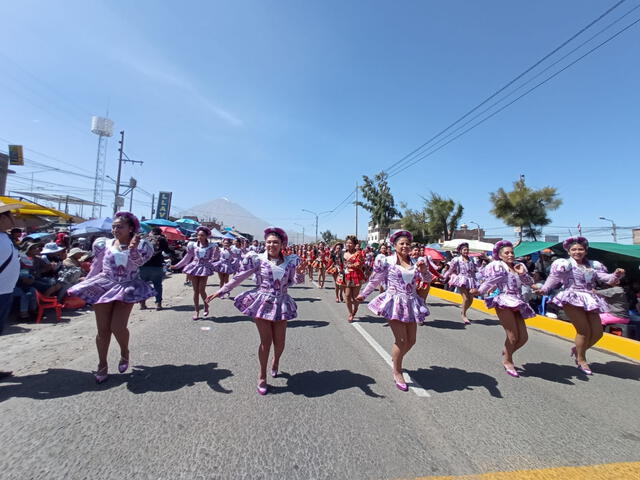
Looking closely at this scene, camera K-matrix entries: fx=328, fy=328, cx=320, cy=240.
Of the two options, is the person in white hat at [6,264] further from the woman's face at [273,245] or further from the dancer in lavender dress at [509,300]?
the dancer in lavender dress at [509,300]

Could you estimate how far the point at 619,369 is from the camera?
17.5ft

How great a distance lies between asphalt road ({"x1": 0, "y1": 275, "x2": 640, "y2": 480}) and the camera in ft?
8.26

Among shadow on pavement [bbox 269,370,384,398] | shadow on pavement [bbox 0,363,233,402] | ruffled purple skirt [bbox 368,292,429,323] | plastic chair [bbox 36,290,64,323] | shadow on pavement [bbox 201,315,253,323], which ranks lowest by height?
shadow on pavement [bbox 269,370,384,398]

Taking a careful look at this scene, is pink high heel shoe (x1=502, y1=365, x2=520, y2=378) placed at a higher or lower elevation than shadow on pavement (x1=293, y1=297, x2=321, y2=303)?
lower

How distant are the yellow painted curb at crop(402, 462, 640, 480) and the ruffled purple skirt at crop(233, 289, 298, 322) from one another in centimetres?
204

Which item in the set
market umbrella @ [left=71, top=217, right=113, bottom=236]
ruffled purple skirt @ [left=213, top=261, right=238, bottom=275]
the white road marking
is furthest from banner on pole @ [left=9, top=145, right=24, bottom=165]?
the white road marking

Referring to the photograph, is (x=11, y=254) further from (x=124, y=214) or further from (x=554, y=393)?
(x=554, y=393)

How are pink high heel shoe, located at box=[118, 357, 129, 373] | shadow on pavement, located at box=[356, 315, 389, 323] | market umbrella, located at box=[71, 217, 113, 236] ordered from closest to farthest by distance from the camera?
pink high heel shoe, located at box=[118, 357, 129, 373] → shadow on pavement, located at box=[356, 315, 389, 323] → market umbrella, located at box=[71, 217, 113, 236]

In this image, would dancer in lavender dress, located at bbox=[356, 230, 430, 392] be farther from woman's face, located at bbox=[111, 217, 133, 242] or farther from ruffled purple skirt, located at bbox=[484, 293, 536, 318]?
woman's face, located at bbox=[111, 217, 133, 242]

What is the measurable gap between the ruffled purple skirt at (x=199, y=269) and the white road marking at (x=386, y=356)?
11.8 ft

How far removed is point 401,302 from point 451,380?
1.35 meters

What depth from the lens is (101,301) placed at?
383 cm

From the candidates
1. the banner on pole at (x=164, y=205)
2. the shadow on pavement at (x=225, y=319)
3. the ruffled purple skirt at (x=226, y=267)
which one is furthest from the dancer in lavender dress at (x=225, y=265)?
the banner on pole at (x=164, y=205)

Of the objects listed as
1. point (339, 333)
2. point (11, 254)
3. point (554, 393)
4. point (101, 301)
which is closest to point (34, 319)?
point (11, 254)
